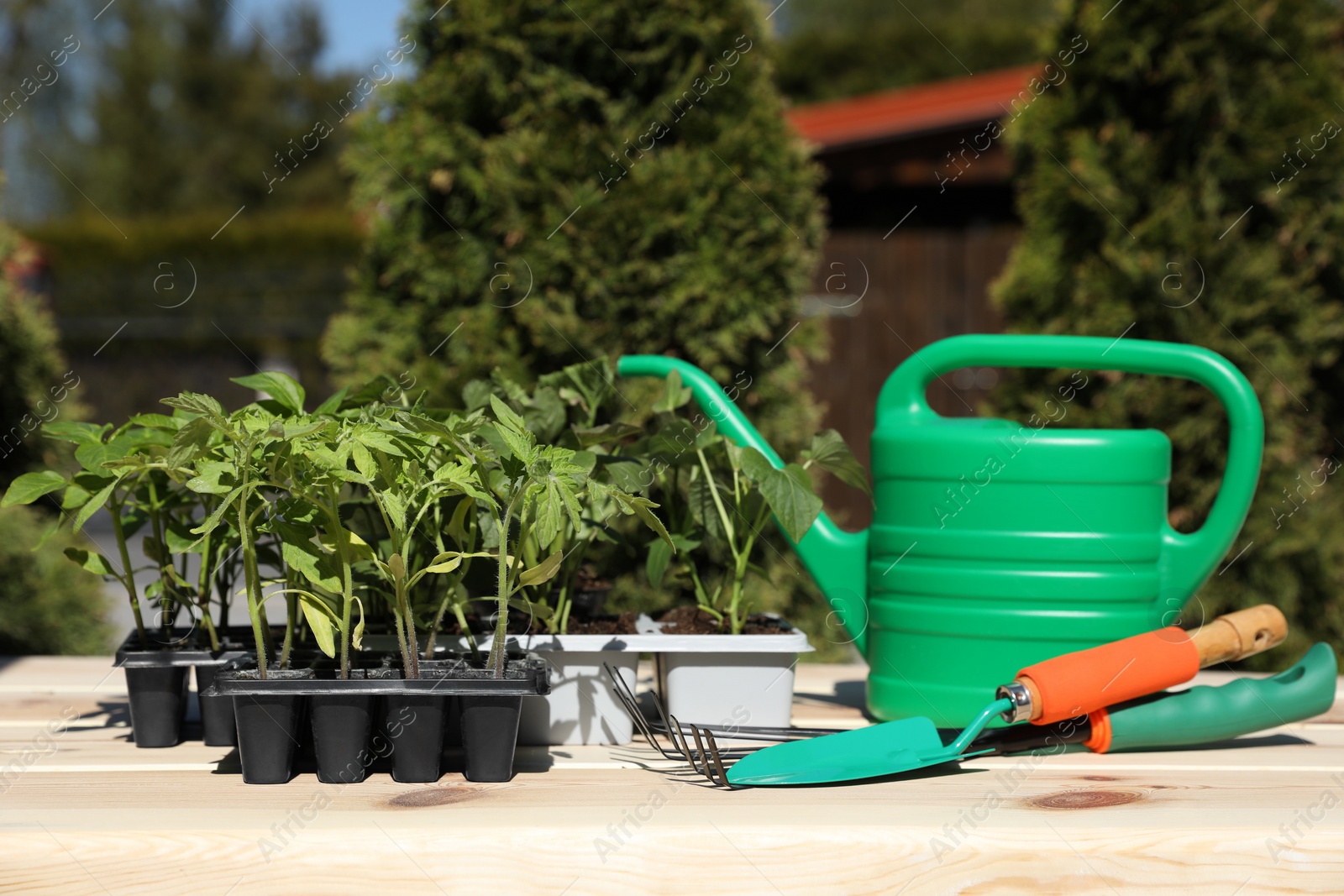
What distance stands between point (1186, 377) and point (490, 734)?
823 mm

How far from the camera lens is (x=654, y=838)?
793mm

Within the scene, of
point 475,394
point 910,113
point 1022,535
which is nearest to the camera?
point 1022,535

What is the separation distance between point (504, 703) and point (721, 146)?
1.48 metres

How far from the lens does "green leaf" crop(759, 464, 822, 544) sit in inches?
43.7

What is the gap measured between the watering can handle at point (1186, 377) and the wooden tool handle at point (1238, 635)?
49mm

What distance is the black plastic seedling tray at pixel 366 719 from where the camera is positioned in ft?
3.03

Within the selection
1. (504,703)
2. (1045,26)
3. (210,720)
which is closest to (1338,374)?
(1045,26)

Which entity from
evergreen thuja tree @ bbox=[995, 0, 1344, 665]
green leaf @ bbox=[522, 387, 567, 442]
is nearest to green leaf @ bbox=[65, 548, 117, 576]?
green leaf @ bbox=[522, 387, 567, 442]

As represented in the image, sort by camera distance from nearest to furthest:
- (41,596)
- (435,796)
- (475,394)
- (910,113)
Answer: (435,796) → (475,394) → (41,596) → (910,113)

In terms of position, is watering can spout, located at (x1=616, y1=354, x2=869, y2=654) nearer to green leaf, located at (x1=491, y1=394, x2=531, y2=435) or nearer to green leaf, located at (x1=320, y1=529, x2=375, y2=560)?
green leaf, located at (x1=491, y1=394, x2=531, y2=435)

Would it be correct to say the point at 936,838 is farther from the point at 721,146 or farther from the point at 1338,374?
the point at 1338,374

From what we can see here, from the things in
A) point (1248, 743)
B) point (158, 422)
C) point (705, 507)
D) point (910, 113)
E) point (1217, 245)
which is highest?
point (910, 113)

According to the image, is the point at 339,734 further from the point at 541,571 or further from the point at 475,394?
the point at 475,394

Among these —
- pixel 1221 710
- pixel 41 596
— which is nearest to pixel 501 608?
pixel 1221 710
